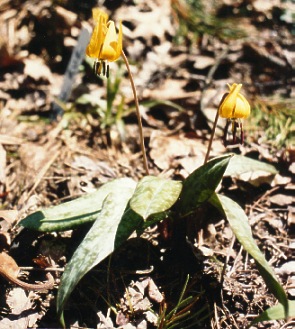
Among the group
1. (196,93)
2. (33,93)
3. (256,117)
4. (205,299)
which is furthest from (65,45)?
(205,299)

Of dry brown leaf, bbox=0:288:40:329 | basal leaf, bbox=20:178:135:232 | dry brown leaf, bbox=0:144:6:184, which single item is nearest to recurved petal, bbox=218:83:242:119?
basal leaf, bbox=20:178:135:232

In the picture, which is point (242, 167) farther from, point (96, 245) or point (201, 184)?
point (96, 245)

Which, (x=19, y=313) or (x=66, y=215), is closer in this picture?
(x=19, y=313)

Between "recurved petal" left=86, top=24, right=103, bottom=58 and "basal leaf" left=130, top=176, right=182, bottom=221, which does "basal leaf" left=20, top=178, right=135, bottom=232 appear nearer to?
"basal leaf" left=130, top=176, right=182, bottom=221

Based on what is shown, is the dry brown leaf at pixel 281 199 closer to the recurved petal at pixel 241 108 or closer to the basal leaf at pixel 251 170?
the basal leaf at pixel 251 170

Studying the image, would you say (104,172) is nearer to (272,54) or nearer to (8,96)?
(8,96)

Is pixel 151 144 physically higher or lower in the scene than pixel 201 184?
lower

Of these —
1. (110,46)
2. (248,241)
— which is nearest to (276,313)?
(248,241)
